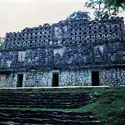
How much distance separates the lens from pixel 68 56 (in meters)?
17.4

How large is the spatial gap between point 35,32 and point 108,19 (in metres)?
7.50

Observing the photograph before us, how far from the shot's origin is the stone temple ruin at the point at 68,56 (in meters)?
15.8

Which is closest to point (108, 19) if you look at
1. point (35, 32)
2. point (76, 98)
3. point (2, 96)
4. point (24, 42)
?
point (35, 32)

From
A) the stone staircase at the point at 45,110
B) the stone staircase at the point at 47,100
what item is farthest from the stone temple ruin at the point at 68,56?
the stone staircase at the point at 45,110

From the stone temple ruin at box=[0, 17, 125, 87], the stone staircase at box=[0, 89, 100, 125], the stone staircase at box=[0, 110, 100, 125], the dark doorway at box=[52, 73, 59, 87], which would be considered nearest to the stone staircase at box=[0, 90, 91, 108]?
the stone staircase at box=[0, 89, 100, 125]

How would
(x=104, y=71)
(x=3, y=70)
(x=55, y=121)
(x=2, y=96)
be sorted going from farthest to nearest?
(x=3, y=70) → (x=104, y=71) → (x=2, y=96) → (x=55, y=121)

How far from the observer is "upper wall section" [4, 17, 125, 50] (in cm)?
1866

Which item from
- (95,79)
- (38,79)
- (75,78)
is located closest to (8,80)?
(38,79)

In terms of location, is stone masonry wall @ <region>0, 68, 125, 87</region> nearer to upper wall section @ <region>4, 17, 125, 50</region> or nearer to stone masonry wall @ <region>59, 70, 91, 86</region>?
stone masonry wall @ <region>59, 70, 91, 86</region>

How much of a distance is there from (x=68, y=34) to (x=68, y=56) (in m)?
3.21

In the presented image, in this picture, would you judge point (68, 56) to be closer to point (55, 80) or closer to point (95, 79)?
point (55, 80)

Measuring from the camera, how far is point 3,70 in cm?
1806

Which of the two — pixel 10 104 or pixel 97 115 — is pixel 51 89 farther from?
pixel 97 115

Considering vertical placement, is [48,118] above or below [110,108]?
below
